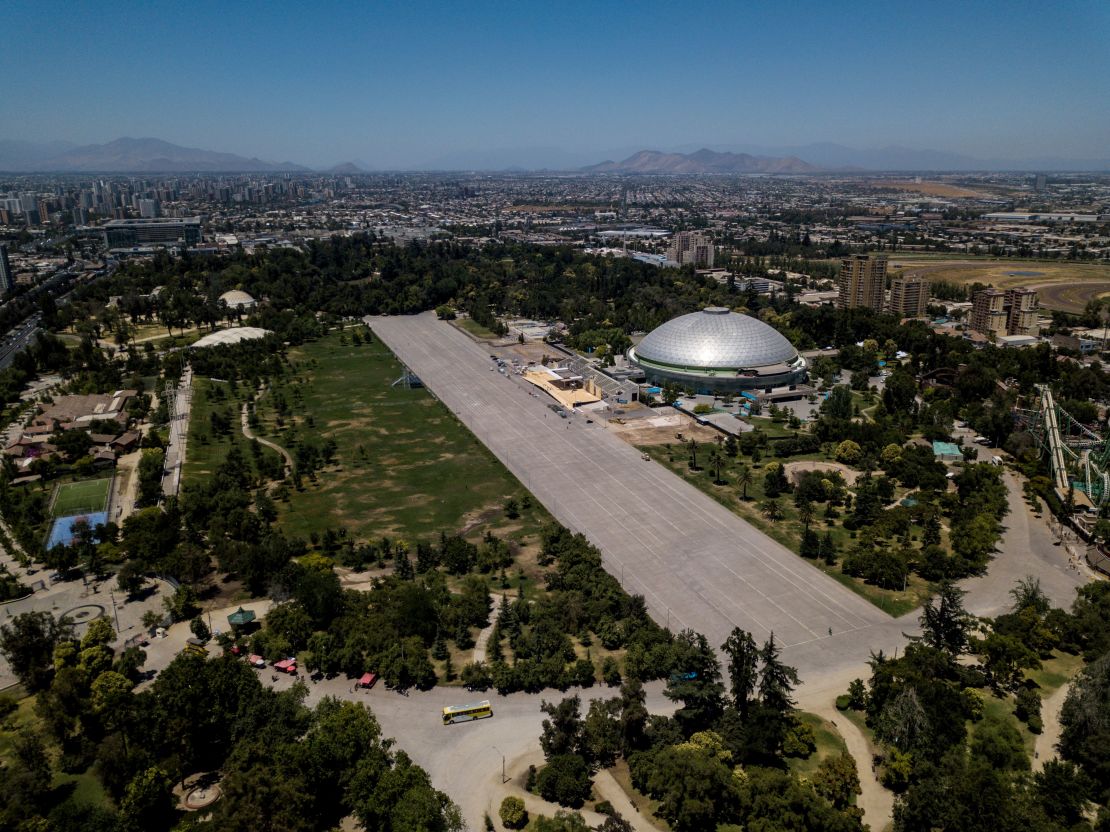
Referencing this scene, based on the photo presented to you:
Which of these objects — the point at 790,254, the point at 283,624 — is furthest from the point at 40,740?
the point at 790,254

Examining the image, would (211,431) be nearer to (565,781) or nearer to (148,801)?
(148,801)

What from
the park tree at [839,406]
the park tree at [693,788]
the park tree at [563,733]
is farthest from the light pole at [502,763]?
the park tree at [839,406]

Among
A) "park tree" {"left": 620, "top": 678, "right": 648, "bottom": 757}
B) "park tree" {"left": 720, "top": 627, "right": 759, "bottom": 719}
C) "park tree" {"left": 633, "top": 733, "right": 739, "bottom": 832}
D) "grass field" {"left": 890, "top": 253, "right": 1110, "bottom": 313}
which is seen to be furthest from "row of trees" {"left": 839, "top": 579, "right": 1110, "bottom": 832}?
"grass field" {"left": 890, "top": 253, "right": 1110, "bottom": 313}

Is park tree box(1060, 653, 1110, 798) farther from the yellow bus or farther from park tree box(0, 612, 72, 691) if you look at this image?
park tree box(0, 612, 72, 691)

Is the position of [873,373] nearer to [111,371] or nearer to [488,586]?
[488,586]

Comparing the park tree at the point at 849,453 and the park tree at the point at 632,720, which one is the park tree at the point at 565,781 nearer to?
the park tree at the point at 632,720
